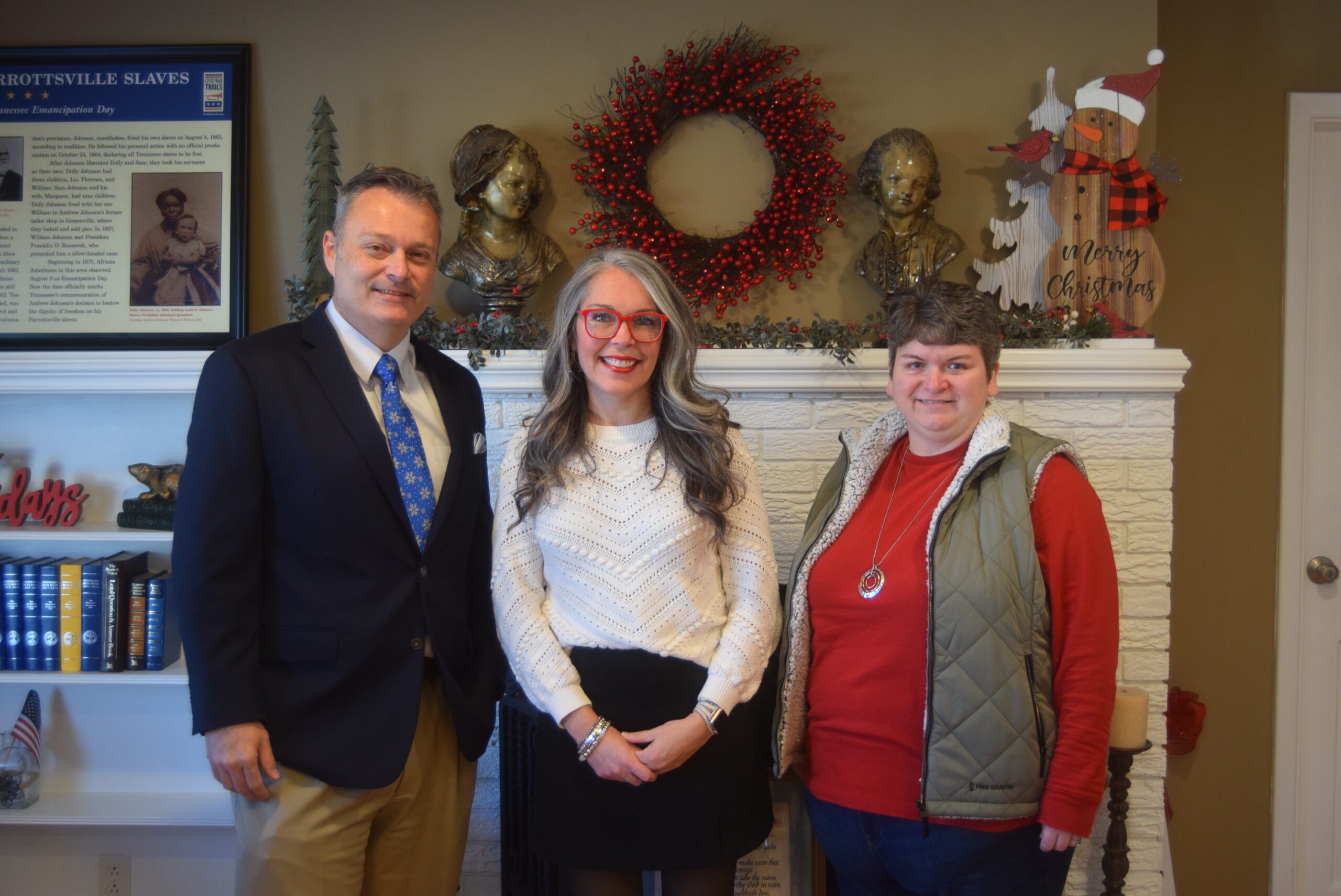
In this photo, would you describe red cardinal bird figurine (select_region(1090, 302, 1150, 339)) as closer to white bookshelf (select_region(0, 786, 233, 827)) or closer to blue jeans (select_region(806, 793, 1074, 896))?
blue jeans (select_region(806, 793, 1074, 896))

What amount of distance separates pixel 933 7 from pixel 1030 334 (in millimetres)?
1006

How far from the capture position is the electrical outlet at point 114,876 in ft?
8.08

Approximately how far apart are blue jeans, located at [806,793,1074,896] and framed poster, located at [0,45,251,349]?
2.07 metres

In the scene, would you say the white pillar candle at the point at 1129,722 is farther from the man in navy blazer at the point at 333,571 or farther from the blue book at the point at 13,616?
the blue book at the point at 13,616

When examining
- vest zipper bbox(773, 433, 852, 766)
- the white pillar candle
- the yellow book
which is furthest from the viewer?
the yellow book

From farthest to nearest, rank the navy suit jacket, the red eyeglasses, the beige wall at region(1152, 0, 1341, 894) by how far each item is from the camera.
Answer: the beige wall at region(1152, 0, 1341, 894) → the red eyeglasses → the navy suit jacket

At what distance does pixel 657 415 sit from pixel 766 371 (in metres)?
0.67

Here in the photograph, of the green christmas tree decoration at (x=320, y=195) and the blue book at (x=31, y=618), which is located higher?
the green christmas tree decoration at (x=320, y=195)

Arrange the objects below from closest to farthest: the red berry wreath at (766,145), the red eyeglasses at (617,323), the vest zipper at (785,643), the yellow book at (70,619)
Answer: the red eyeglasses at (617,323) → the vest zipper at (785,643) → the yellow book at (70,619) → the red berry wreath at (766,145)

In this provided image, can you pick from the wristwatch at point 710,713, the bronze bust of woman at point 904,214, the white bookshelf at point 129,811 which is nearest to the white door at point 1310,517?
the bronze bust of woman at point 904,214

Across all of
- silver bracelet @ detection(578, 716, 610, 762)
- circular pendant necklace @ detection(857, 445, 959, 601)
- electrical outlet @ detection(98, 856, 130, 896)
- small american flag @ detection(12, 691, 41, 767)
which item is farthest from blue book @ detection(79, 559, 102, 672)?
circular pendant necklace @ detection(857, 445, 959, 601)

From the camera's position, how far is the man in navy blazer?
54.7 inches

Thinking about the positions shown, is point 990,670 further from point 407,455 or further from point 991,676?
point 407,455

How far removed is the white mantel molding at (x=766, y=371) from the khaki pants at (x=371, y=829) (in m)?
0.95
